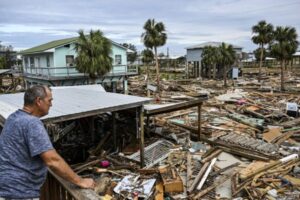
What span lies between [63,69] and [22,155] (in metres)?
24.1

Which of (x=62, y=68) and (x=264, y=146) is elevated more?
(x=62, y=68)

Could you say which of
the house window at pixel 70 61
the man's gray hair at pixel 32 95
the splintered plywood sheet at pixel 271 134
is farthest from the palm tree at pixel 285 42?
the man's gray hair at pixel 32 95

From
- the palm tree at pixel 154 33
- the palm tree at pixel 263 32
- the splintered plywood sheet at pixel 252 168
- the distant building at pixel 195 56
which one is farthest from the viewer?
the distant building at pixel 195 56

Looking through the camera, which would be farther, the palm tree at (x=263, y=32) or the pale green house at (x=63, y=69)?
the palm tree at (x=263, y=32)

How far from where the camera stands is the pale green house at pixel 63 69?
2466 cm

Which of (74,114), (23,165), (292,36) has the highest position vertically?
(292,36)

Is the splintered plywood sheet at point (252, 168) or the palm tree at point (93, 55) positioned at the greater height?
the palm tree at point (93, 55)

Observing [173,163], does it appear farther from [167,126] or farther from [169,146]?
[167,126]

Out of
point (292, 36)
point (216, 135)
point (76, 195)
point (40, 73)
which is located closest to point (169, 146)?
point (216, 135)

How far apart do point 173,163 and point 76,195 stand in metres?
8.94

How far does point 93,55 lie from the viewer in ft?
76.3

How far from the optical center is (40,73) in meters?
26.4

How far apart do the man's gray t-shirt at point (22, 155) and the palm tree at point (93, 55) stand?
2095cm

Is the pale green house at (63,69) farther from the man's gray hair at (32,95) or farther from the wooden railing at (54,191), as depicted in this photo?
the man's gray hair at (32,95)
